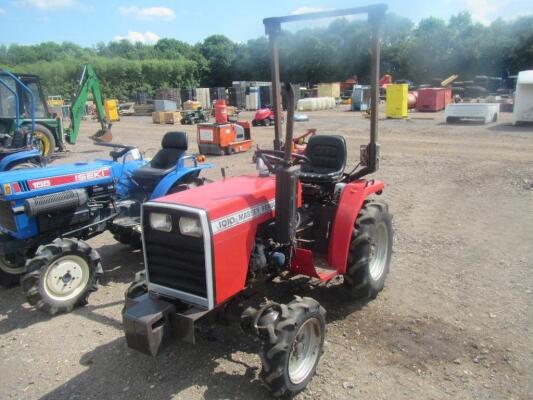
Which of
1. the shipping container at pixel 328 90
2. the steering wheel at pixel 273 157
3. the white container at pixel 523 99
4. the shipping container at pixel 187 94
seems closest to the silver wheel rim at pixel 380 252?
the steering wheel at pixel 273 157

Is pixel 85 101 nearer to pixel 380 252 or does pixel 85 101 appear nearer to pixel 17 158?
pixel 17 158

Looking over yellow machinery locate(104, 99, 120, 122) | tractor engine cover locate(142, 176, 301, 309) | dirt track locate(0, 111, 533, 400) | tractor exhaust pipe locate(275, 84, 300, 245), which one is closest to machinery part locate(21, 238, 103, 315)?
dirt track locate(0, 111, 533, 400)

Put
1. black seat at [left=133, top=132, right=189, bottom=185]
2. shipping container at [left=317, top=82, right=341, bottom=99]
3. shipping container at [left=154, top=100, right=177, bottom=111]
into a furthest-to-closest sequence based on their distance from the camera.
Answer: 1. shipping container at [left=317, top=82, right=341, bottom=99]
2. shipping container at [left=154, top=100, right=177, bottom=111]
3. black seat at [left=133, top=132, right=189, bottom=185]

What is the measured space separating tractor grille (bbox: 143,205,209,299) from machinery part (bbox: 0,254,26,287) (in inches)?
97.2

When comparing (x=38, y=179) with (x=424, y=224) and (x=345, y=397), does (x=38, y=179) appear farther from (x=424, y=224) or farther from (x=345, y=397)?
(x=424, y=224)

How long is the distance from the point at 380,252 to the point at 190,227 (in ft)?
7.11

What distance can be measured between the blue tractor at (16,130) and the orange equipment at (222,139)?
4.25 metres

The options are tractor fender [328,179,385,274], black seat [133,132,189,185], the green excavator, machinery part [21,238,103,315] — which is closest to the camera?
Result: tractor fender [328,179,385,274]

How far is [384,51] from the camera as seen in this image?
3972 centimetres

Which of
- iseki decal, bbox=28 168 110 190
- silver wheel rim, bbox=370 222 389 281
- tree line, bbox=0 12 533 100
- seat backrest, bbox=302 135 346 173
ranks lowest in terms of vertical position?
silver wheel rim, bbox=370 222 389 281

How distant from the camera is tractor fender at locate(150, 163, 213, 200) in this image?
5.21 metres

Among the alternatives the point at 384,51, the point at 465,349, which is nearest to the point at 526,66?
the point at 384,51

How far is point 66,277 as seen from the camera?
13.8 ft

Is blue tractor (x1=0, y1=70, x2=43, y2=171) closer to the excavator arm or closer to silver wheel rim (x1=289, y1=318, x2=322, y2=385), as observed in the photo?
the excavator arm
